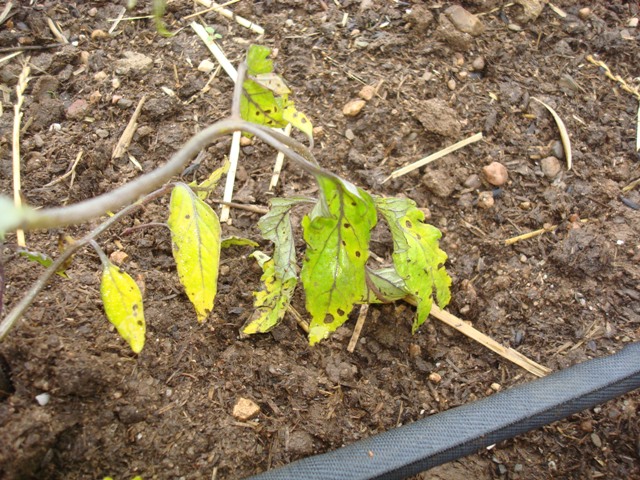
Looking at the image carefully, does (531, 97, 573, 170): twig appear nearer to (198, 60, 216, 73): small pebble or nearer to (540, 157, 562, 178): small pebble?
(540, 157, 562, 178): small pebble

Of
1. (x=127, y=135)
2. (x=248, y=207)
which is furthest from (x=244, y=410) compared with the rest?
(x=127, y=135)

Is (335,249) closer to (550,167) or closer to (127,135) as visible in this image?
(127,135)

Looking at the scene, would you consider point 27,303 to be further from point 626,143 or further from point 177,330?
point 626,143

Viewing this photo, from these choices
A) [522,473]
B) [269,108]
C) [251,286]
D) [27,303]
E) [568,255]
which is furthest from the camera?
[568,255]

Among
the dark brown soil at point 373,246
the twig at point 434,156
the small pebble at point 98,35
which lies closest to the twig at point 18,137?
the dark brown soil at point 373,246

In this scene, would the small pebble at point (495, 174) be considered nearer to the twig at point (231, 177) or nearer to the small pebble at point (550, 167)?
the small pebble at point (550, 167)

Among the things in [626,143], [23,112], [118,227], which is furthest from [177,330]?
[626,143]

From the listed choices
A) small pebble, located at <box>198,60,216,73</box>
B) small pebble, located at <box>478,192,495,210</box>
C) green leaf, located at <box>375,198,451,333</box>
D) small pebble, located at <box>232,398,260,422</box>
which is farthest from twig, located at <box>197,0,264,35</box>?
small pebble, located at <box>232,398,260,422</box>
